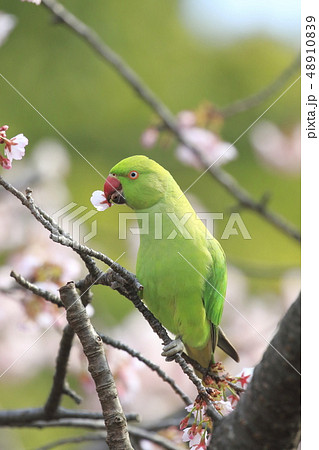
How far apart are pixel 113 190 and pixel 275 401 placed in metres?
0.40

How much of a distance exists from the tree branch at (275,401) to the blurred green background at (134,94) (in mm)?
1830

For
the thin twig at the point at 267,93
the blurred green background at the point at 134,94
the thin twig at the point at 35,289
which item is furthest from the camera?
the blurred green background at the point at 134,94

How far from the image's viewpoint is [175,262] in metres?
1.00

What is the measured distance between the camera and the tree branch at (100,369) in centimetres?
81

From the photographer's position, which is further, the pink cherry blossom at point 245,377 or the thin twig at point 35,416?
the thin twig at point 35,416

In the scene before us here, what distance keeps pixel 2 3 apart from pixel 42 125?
0.59 meters

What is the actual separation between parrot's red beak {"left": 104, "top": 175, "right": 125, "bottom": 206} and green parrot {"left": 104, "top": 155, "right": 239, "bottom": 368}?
1 centimetres

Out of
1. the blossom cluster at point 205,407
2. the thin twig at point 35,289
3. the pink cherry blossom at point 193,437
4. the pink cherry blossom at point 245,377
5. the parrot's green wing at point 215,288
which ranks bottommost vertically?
the pink cherry blossom at point 193,437

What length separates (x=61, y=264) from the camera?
59.1 inches

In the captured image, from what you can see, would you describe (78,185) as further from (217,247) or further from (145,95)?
(217,247)

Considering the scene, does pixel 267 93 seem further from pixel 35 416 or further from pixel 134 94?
pixel 134 94

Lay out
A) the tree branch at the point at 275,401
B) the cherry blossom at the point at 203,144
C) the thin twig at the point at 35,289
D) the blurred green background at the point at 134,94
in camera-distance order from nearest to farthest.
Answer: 1. the tree branch at the point at 275,401
2. the thin twig at the point at 35,289
3. the cherry blossom at the point at 203,144
4. the blurred green background at the point at 134,94

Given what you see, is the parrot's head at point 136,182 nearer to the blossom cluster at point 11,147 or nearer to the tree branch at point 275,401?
the blossom cluster at point 11,147

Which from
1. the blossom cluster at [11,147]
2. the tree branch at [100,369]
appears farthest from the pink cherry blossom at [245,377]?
the blossom cluster at [11,147]
